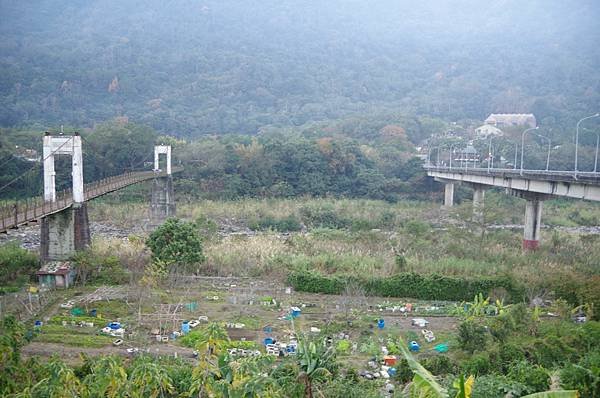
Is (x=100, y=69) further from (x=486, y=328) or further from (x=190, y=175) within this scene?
(x=486, y=328)

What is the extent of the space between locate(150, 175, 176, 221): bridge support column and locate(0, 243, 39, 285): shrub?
1617 centimetres

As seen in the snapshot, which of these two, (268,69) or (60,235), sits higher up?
(268,69)

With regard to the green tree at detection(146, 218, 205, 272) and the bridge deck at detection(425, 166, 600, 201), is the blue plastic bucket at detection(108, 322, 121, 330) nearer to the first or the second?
the green tree at detection(146, 218, 205, 272)

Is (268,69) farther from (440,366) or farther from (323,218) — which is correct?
(440,366)

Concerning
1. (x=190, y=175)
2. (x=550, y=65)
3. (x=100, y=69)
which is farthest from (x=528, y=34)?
(x=190, y=175)

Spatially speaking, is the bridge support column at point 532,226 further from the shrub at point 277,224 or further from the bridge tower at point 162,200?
the bridge tower at point 162,200

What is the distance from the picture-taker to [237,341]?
16609 millimetres

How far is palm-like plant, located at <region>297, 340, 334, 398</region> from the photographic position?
1087 cm

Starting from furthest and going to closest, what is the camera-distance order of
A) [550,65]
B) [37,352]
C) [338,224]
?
[550,65] < [338,224] < [37,352]

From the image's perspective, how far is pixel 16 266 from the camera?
24359mm

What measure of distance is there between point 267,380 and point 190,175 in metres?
45.7

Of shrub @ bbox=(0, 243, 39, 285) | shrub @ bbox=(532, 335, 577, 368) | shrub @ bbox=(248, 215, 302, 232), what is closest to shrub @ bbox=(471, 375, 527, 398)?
shrub @ bbox=(532, 335, 577, 368)

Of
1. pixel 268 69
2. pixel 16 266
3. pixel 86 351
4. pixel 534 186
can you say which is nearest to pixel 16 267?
pixel 16 266

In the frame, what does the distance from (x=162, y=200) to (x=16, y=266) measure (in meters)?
19.2
